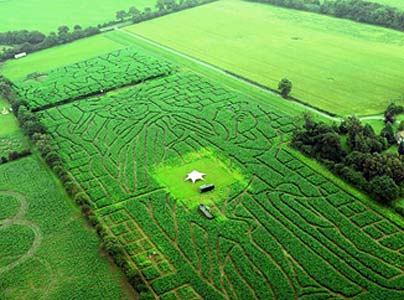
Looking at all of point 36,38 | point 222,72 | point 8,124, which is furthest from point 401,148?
point 36,38

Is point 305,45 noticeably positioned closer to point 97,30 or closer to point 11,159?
point 97,30

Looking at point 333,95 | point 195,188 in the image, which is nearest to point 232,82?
point 333,95

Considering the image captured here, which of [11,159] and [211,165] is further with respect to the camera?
[11,159]

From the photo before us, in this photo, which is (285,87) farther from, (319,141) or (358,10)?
(358,10)

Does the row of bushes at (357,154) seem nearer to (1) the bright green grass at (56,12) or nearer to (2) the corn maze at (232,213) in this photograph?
(2) the corn maze at (232,213)

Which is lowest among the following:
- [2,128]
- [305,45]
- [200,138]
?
[2,128]

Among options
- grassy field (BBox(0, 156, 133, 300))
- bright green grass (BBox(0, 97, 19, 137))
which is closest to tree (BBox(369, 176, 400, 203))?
grassy field (BBox(0, 156, 133, 300))

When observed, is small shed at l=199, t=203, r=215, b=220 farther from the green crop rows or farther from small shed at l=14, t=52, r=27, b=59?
small shed at l=14, t=52, r=27, b=59
